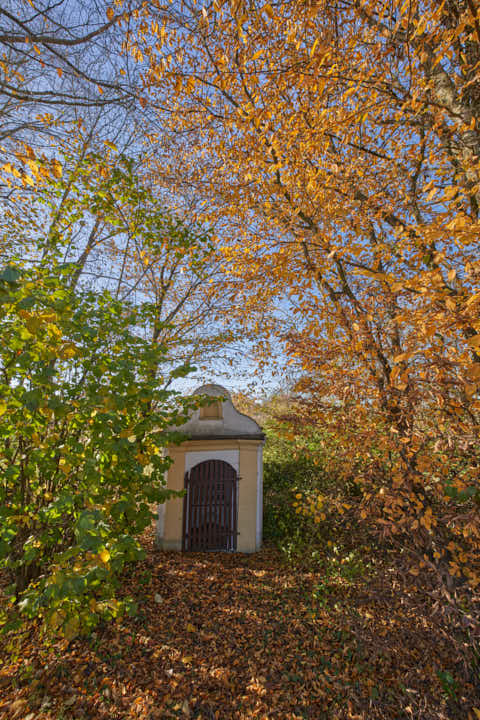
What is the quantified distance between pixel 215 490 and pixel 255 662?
10.5ft

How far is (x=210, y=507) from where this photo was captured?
671 centimetres

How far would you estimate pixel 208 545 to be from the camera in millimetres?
6598

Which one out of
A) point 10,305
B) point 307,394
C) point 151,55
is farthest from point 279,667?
point 151,55

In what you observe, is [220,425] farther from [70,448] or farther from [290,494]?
[70,448]

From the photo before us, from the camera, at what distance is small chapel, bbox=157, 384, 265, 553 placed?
6.62 m

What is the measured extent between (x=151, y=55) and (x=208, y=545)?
27.5 feet

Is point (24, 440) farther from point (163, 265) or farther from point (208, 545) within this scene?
point (163, 265)

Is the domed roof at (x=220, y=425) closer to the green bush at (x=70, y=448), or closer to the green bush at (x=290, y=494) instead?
the green bush at (x=290, y=494)

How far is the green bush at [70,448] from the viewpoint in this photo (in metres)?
2.39

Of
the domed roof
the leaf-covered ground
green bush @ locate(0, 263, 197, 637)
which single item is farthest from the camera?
the domed roof

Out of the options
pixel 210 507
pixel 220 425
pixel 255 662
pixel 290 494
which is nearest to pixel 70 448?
pixel 255 662

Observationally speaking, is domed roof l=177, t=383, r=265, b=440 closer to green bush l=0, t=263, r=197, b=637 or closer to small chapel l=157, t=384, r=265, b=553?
small chapel l=157, t=384, r=265, b=553

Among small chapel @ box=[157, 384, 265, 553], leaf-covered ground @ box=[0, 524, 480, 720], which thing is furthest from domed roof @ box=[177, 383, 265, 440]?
leaf-covered ground @ box=[0, 524, 480, 720]

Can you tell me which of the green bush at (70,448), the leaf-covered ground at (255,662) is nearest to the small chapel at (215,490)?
the leaf-covered ground at (255,662)
